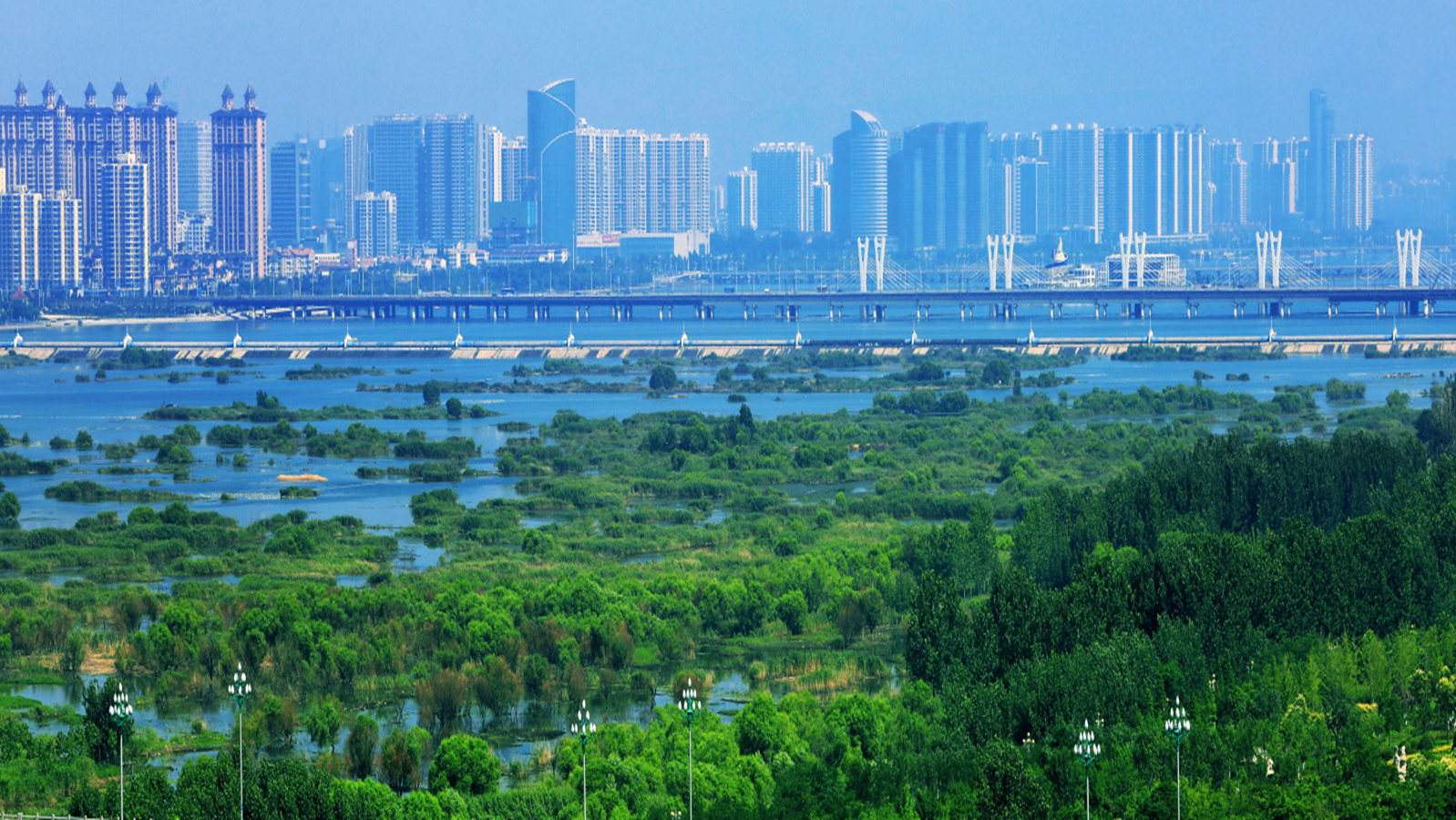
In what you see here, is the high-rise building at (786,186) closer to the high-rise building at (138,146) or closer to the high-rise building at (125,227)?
the high-rise building at (138,146)

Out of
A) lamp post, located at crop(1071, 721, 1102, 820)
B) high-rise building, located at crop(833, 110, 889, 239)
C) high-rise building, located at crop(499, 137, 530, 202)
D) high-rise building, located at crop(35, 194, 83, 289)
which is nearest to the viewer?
lamp post, located at crop(1071, 721, 1102, 820)

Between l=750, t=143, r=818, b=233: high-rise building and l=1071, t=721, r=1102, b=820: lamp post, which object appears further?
l=750, t=143, r=818, b=233: high-rise building

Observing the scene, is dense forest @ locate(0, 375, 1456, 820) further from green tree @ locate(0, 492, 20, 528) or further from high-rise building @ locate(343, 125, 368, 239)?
high-rise building @ locate(343, 125, 368, 239)

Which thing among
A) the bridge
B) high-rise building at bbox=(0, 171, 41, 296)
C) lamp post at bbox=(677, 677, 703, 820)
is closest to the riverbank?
the bridge

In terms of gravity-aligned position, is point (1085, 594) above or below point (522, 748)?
above

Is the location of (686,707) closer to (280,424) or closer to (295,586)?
(295,586)

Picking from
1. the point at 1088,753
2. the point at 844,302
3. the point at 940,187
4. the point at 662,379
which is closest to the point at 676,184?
the point at 940,187

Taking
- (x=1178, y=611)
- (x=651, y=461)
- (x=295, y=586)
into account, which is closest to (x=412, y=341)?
(x=651, y=461)
